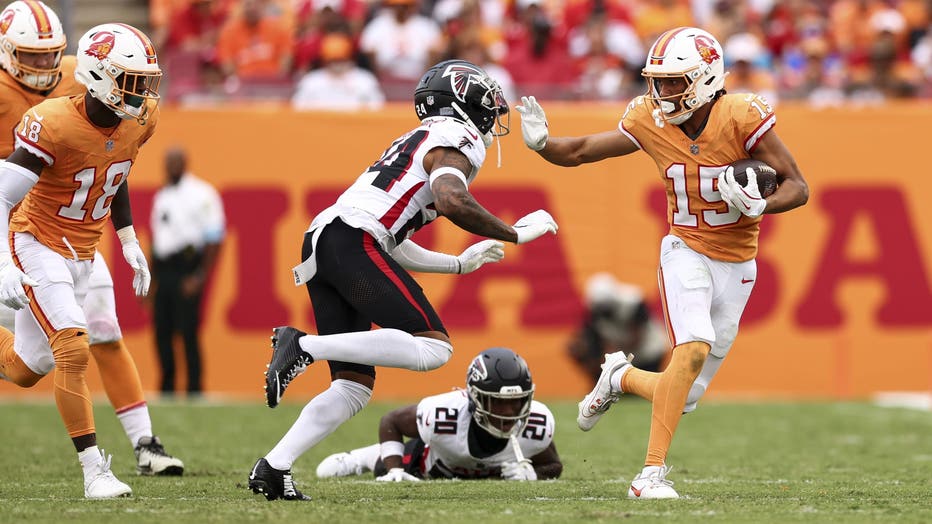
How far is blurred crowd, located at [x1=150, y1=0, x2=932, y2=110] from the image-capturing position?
40.9ft

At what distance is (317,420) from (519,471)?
1.49 meters

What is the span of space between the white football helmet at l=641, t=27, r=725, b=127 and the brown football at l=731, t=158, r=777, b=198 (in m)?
0.35

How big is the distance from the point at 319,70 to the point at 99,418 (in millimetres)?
4200

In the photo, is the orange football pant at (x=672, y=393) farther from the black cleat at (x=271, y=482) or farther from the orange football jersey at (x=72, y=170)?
the orange football jersey at (x=72, y=170)

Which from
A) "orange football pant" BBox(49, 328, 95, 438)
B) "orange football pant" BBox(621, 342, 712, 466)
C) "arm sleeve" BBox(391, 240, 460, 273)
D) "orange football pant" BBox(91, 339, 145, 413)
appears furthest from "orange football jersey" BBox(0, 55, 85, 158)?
"orange football pant" BBox(621, 342, 712, 466)

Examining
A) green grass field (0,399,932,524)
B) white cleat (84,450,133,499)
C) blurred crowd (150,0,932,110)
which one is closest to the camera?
green grass field (0,399,932,524)

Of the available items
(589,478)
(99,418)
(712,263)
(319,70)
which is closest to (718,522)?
(712,263)

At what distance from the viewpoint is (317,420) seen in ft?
19.0

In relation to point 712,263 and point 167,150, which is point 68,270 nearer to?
point 712,263

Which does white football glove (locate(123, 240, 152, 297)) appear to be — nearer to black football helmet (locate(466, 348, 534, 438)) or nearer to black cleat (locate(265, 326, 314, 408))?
black cleat (locate(265, 326, 314, 408))

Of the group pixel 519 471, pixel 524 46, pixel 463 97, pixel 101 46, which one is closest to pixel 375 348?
pixel 463 97

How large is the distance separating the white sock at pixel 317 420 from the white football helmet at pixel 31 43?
7.93 ft

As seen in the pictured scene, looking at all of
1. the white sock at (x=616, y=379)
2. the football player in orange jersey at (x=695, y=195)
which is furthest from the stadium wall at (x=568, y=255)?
the football player in orange jersey at (x=695, y=195)

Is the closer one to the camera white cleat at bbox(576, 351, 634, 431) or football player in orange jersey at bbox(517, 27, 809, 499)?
football player in orange jersey at bbox(517, 27, 809, 499)
